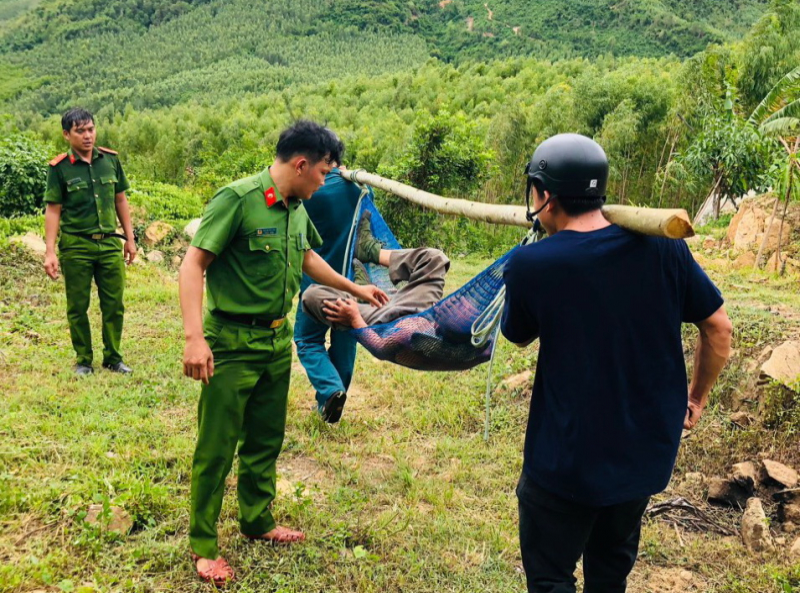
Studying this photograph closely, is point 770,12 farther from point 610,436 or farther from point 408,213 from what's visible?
point 610,436

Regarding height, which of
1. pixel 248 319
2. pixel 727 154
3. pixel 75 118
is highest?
pixel 75 118

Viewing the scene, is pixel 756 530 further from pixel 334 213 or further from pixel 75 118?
pixel 75 118

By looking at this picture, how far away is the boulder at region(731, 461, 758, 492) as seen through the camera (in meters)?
3.10

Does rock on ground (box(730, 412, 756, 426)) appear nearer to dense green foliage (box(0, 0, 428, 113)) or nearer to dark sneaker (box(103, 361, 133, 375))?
dark sneaker (box(103, 361, 133, 375))

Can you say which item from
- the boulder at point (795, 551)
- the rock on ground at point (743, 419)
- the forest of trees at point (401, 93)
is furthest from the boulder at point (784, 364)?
the forest of trees at point (401, 93)

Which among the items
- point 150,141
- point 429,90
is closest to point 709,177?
point 150,141

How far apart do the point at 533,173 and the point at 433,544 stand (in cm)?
166

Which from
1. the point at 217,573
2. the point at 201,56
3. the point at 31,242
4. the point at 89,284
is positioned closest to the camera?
the point at 217,573

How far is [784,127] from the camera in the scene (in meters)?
11.7

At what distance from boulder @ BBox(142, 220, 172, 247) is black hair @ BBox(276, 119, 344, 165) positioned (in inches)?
262

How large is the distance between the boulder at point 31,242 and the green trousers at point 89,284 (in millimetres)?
3026

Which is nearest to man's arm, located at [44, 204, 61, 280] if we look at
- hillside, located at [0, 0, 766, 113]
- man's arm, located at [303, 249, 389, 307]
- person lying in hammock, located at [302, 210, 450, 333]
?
person lying in hammock, located at [302, 210, 450, 333]

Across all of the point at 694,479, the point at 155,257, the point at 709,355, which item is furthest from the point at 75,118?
the point at 155,257

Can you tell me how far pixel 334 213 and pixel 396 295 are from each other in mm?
Answer: 706
